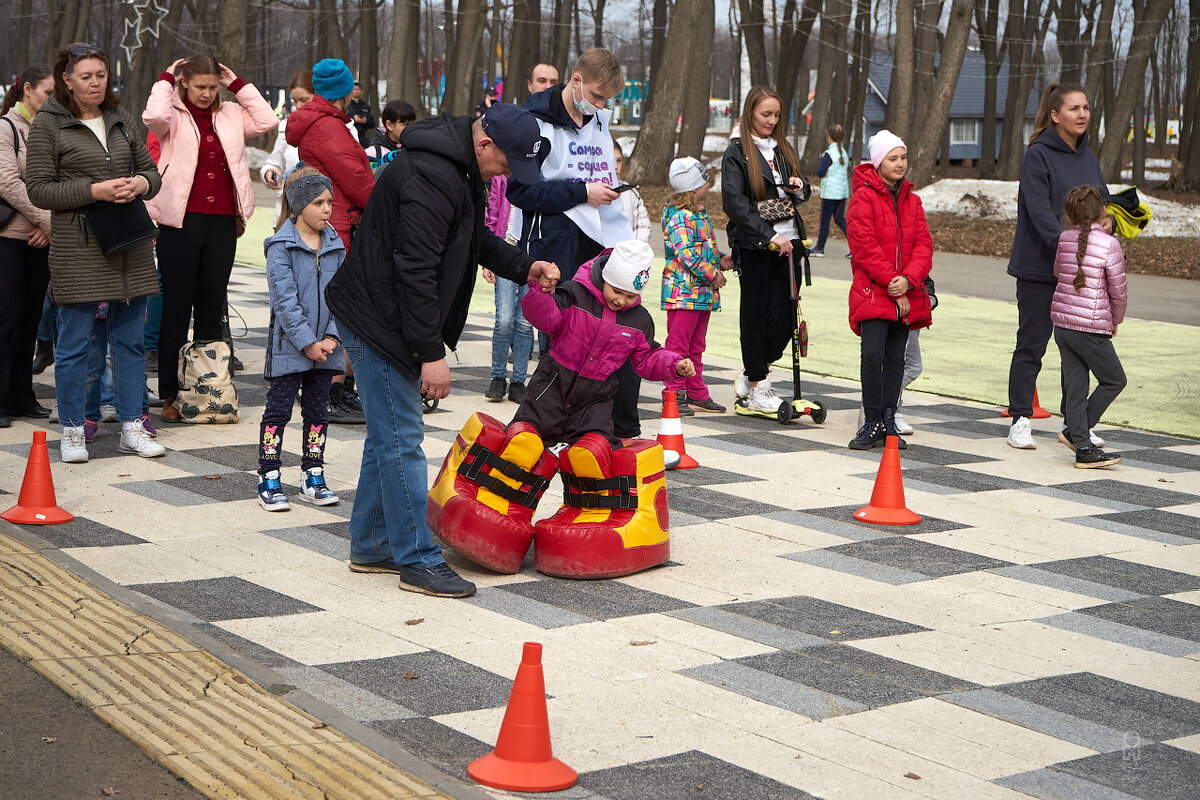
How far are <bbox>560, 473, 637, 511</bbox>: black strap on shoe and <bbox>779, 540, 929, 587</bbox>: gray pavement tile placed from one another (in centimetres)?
80

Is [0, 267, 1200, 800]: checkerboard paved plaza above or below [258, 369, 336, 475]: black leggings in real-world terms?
below

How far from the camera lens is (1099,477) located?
310 inches

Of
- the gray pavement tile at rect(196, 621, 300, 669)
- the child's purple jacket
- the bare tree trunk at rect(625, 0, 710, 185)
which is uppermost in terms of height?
the bare tree trunk at rect(625, 0, 710, 185)

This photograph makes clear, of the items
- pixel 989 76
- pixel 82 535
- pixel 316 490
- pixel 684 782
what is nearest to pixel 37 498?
pixel 82 535

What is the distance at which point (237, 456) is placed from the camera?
24.8ft

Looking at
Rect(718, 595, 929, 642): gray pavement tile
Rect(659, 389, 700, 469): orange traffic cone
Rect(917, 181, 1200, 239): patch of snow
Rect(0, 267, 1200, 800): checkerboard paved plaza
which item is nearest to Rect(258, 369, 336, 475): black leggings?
Rect(0, 267, 1200, 800): checkerboard paved plaza

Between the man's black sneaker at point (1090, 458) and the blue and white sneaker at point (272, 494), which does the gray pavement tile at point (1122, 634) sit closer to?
the man's black sneaker at point (1090, 458)

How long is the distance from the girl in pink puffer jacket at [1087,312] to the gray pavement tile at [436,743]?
5.29m

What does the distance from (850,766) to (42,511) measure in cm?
391

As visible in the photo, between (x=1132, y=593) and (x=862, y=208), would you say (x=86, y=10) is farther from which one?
(x=1132, y=593)

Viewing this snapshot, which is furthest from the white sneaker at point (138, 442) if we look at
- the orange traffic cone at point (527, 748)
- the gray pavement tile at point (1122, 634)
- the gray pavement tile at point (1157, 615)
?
the gray pavement tile at point (1157, 615)

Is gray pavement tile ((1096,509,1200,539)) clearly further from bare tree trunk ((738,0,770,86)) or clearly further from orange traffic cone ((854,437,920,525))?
bare tree trunk ((738,0,770,86))

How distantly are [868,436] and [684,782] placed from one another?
195 inches

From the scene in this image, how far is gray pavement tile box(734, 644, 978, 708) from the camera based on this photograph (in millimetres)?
4344
